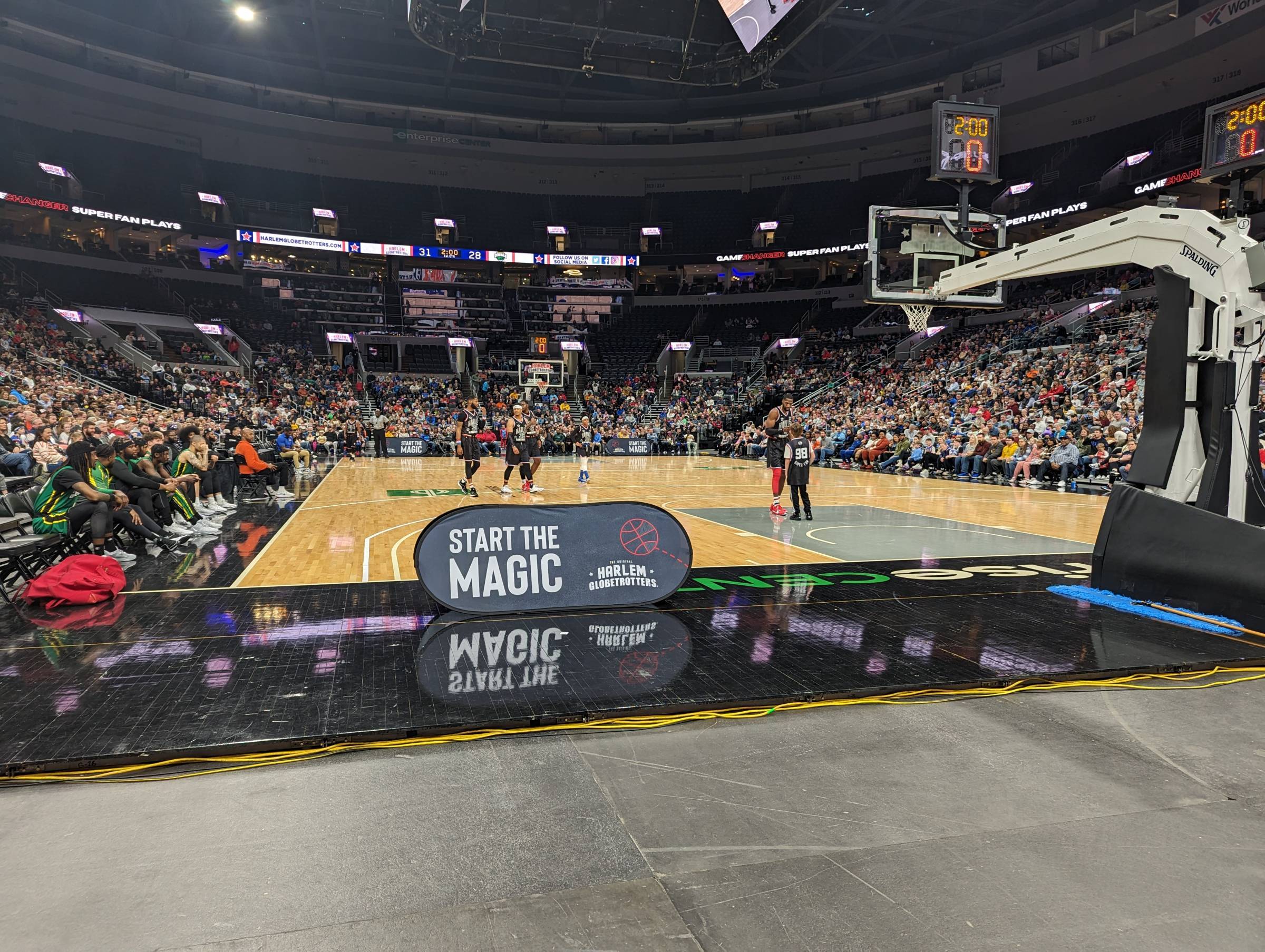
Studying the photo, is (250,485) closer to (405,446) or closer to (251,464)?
(251,464)

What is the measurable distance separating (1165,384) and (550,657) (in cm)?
580

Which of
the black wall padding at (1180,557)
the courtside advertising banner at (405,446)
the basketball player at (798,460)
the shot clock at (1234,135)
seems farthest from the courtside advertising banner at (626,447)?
the black wall padding at (1180,557)

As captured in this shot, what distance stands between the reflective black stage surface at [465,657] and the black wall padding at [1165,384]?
134 centimetres

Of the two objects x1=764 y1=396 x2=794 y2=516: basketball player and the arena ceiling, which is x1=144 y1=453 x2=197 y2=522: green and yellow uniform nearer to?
x1=764 y1=396 x2=794 y2=516: basketball player

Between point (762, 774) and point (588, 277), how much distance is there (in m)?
46.7

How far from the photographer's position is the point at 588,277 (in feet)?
157

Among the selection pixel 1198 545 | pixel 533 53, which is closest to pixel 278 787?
pixel 1198 545

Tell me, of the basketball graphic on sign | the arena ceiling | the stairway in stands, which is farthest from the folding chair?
the stairway in stands

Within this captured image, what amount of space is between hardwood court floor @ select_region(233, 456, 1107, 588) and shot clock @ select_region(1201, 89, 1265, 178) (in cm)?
791

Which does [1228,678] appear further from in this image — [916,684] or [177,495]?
[177,495]

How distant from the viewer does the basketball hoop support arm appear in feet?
20.2

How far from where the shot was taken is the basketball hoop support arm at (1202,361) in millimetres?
6156

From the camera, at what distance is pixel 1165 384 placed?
21.5 feet

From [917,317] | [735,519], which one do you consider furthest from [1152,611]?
[917,317]
